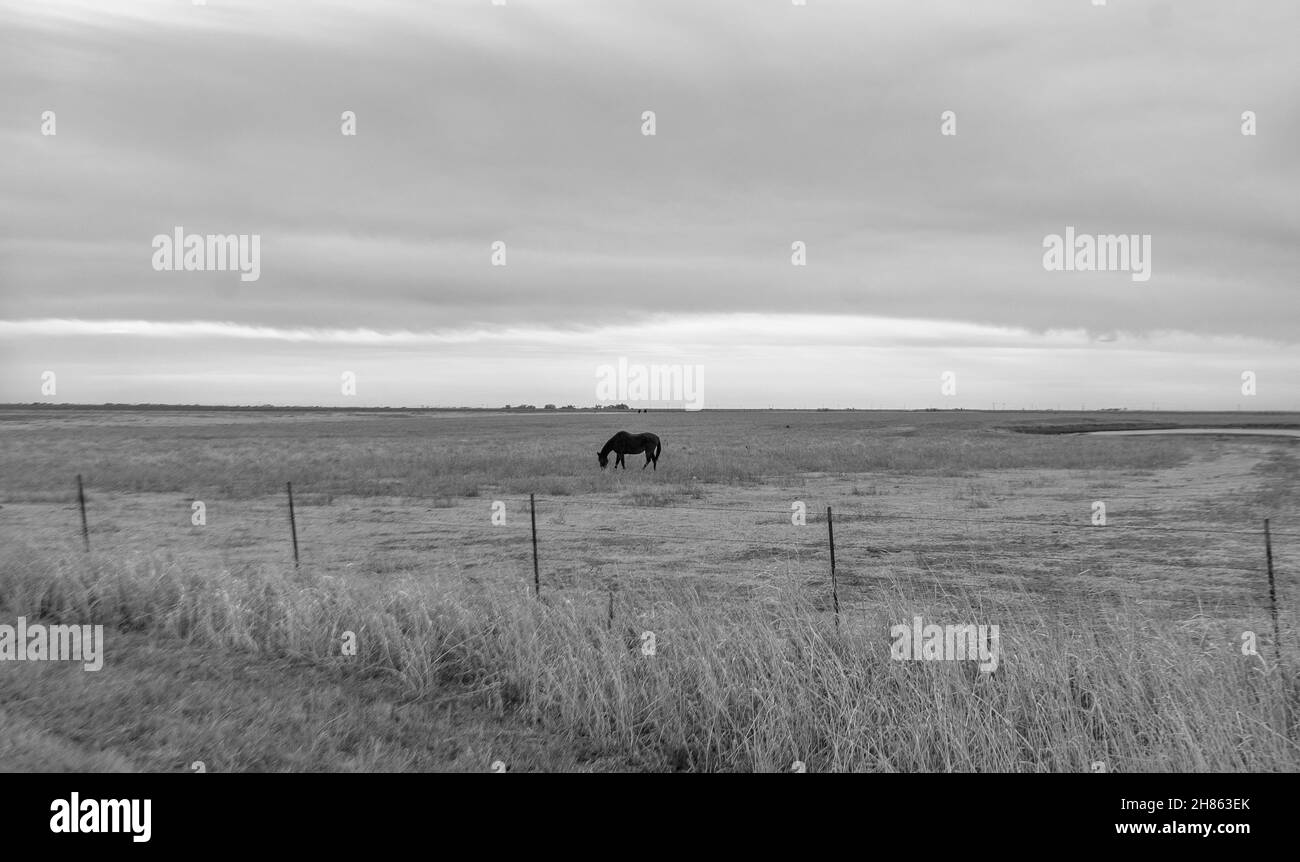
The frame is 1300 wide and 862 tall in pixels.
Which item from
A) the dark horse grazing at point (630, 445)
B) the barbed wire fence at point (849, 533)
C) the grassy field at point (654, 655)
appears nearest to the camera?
the grassy field at point (654, 655)

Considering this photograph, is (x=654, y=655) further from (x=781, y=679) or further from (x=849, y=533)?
(x=849, y=533)

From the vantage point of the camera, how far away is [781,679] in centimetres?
771

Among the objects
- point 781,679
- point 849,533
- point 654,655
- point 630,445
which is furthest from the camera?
point 630,445

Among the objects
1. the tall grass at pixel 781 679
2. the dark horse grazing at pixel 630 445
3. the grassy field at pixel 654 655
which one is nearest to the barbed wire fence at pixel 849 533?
the grassy field at pixel 654 655

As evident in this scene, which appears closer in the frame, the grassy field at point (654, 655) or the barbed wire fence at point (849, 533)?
the grassy field at point (654, 655)

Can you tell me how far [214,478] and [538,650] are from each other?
31.0 m

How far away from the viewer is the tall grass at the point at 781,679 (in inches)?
267

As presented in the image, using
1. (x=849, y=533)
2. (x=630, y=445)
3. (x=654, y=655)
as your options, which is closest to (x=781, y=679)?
(x=654, y=655)

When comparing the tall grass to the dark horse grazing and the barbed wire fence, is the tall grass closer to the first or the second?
the barbed wire fence

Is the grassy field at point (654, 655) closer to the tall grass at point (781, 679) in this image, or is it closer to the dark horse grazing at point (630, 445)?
the tall grass at point (781, 679)

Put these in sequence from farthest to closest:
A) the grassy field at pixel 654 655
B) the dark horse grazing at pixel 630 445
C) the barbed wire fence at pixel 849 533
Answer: the dark horse grazing at pixel 630 445 → the barbed wire fence at pixel 849 533 → the grassy field at pixel 654 655
